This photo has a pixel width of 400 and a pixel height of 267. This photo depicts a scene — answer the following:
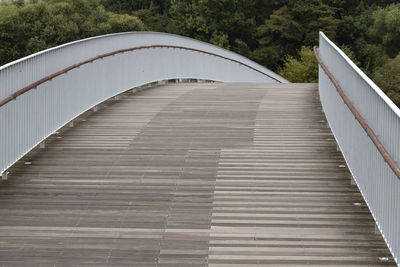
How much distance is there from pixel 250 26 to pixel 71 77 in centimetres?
7558

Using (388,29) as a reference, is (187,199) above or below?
above

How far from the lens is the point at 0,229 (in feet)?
27.1

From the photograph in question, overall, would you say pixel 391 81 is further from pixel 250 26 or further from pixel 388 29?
pixel 250 26

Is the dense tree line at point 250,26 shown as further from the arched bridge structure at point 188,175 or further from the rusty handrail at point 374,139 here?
the rusty handrail at point 374,139

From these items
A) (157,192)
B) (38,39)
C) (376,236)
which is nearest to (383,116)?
(376,236)

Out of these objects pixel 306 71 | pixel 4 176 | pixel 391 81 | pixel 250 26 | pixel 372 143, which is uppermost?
pixel 372 143

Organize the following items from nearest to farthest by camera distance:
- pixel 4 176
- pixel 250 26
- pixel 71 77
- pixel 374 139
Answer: pixel 374 139, pixel 4 176, pixel 71 77, pixel 250 26

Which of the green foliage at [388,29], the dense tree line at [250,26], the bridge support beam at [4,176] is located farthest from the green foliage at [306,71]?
the bridge support beam at [4,176]

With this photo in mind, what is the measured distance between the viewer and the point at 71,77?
13570mm

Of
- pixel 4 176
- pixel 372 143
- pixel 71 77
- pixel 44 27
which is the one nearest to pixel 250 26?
pixel 44 27

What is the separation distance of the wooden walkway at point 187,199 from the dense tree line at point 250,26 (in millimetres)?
47292

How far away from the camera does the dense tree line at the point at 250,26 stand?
223 feet

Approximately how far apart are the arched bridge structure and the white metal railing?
0.13 feet

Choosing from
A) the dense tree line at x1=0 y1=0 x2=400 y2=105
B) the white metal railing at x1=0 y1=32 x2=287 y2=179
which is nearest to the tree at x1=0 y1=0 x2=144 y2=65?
the dense tree line at x1=0 y1=0 x2=400 y2=105
